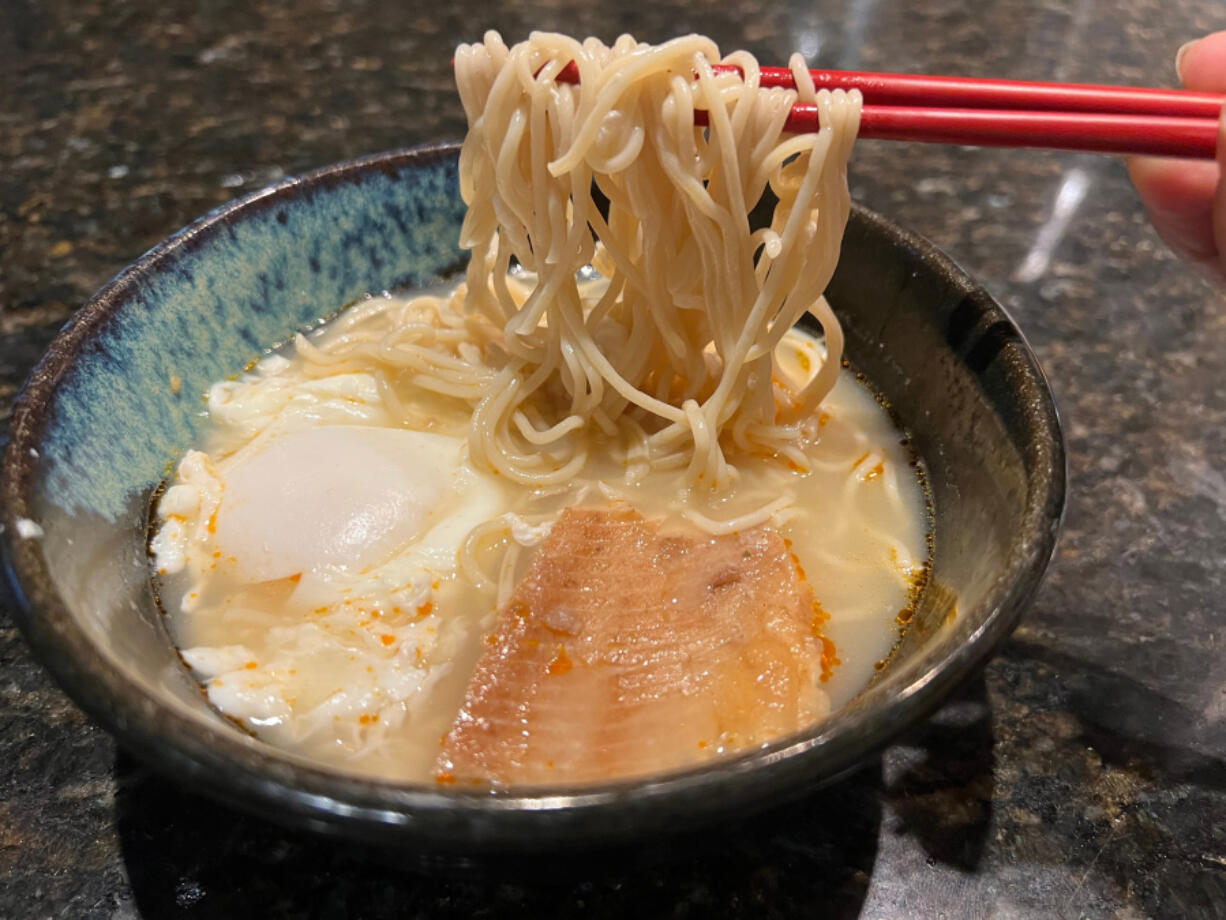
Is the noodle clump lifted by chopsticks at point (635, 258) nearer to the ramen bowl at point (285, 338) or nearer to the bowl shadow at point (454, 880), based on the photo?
the ramen bowl at point (285, 338)

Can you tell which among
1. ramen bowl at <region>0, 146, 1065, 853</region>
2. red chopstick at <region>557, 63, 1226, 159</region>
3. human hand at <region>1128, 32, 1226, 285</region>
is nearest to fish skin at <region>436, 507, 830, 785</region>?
ramen bowl at <region>0, 146, 1065, 853</region>

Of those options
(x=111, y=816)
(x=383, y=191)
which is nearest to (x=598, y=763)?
(x=111, y=816)

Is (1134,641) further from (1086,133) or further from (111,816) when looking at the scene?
(111,816)

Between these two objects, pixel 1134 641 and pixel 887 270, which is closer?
pixel 1134 641

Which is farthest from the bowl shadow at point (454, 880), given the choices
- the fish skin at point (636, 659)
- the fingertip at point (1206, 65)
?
the fingertip at point (1206, 65)

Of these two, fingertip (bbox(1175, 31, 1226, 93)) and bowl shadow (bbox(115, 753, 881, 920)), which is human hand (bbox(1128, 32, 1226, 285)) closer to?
fingertip (bbox(1175, 31, 1226, 93))

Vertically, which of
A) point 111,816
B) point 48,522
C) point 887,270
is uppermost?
point 48,522
